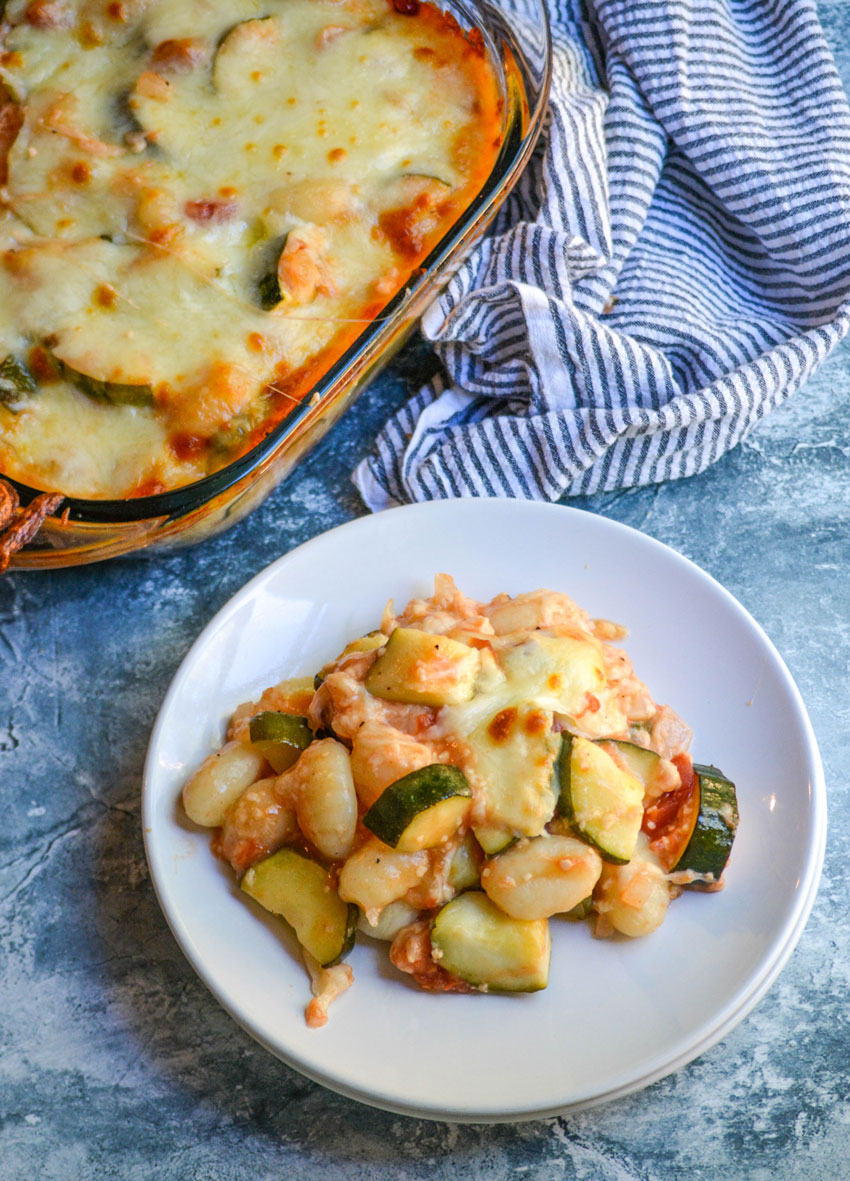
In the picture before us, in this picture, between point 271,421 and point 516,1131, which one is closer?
point 516,1131

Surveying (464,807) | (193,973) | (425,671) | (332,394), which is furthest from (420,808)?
(332,394)

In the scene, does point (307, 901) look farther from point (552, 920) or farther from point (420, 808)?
point (552, 920)

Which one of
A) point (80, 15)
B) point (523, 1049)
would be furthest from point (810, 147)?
point (523, 1049)

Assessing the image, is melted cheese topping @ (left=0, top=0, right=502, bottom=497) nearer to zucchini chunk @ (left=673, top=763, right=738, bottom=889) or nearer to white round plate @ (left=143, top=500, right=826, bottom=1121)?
white round plate @ (left=143, top=500, right=826, bottom=1121)

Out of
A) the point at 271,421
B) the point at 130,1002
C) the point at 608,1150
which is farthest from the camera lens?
the point at 271,421

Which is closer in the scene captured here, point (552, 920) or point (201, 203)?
point (552, 920)

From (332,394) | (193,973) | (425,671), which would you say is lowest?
(193,973)

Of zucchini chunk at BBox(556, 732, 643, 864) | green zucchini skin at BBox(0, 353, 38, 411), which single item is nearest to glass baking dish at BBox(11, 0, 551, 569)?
green zucchini skin at BBox(0, 353, 38, 411)

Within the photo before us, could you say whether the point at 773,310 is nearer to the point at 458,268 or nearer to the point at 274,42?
the point at 458,268
